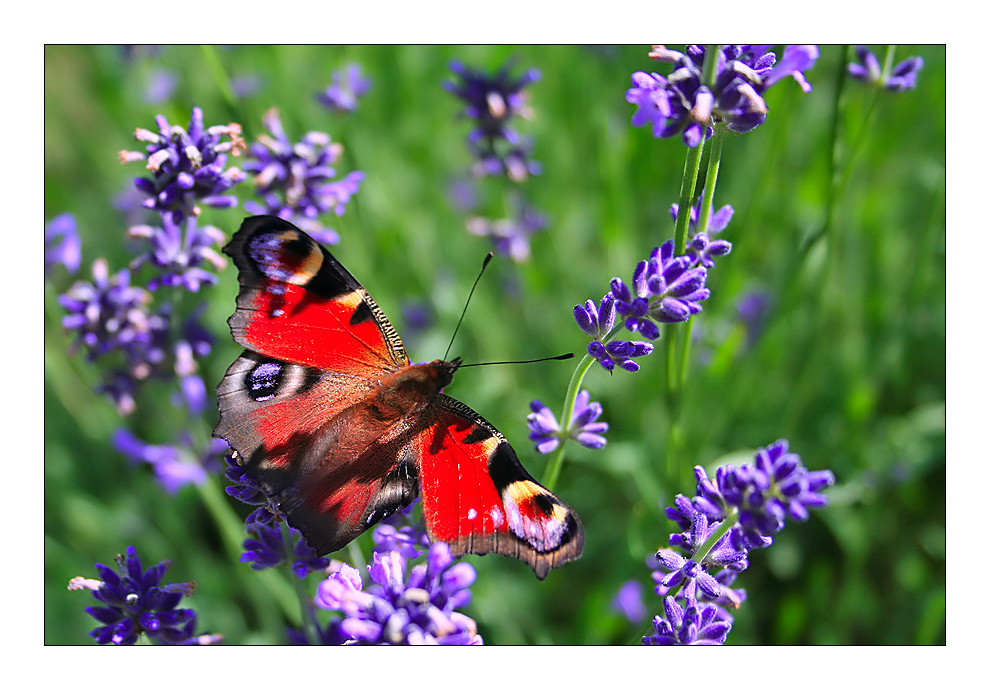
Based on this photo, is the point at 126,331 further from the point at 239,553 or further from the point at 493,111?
the point at 493,111

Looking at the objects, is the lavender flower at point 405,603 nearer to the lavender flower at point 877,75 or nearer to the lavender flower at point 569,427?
the lavender flower at point 569,427

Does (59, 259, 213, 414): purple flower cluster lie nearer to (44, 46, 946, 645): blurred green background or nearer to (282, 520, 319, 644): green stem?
(44, 46, 946, 645): blurred green background

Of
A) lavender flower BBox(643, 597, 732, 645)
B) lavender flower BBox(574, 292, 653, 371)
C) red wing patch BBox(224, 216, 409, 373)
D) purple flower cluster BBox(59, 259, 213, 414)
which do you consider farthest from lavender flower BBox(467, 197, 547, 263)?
lavender flower BBox(643, 597, 732, 645)

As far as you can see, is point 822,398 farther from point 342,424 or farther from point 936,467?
point 342,424

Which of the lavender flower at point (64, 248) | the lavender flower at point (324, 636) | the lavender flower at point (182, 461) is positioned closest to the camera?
the lavender flower at point (324, 636)

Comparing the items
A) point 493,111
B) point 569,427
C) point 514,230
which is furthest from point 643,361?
point 569,427

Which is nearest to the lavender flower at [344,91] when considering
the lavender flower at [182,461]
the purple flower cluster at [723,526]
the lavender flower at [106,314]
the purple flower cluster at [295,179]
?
the purple flower cluster at [295,179]

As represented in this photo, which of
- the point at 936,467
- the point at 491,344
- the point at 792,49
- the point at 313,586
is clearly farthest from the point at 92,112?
the point at 936,467
